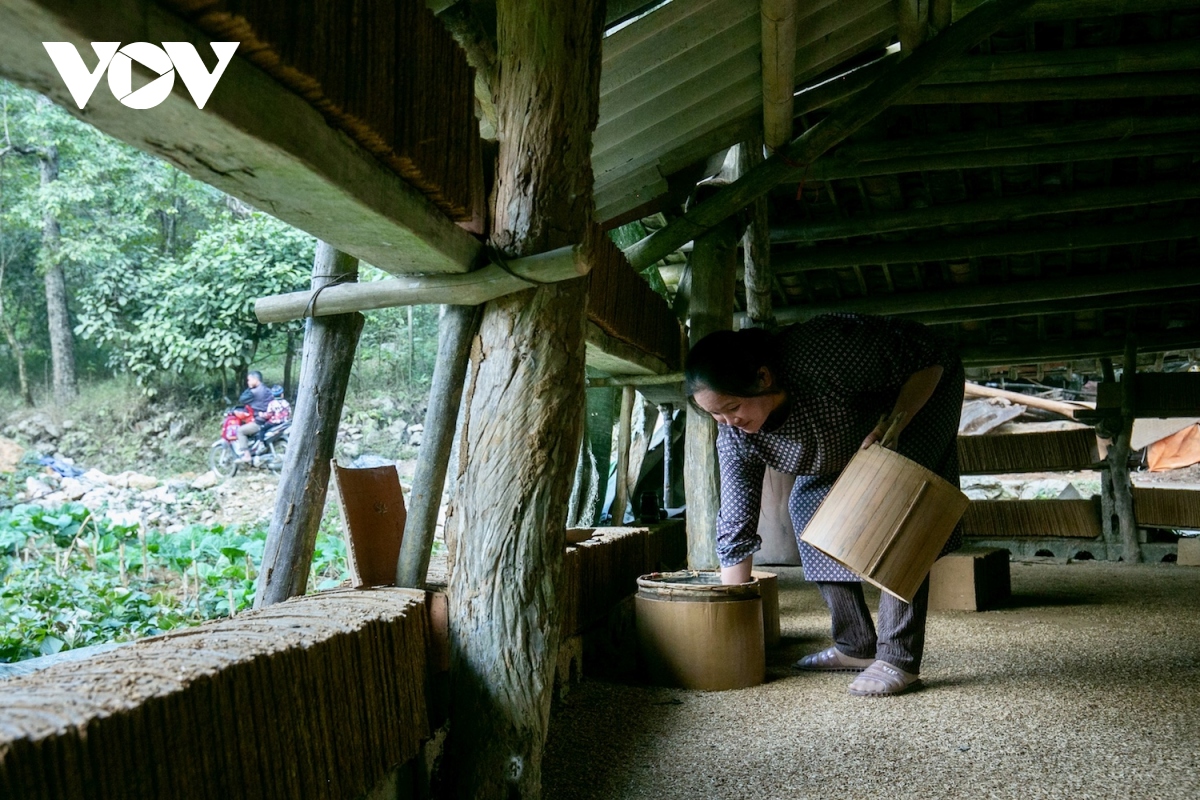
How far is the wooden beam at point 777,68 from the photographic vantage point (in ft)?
10.9

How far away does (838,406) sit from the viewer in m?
3.02

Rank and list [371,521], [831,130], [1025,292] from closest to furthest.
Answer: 1. [371,521]
2. [831,130]
3. [1025,292]

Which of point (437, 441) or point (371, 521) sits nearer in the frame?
point (437, 441)

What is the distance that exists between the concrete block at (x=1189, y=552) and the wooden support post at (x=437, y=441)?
7.01 meters

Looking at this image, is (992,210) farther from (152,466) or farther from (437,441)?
(152,466)

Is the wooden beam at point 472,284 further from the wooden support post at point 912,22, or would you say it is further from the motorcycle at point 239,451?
the motorcycle at point 239,451

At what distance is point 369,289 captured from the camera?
2.21 metres

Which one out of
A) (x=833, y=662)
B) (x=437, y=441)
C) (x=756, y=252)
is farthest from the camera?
(x=756, y=252)

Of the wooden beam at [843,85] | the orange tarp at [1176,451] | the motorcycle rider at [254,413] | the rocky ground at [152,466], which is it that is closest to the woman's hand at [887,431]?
the wooden beam at [843,85]

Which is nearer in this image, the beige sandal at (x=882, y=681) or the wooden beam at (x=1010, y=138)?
the beige sandal at (x=882, y=681)

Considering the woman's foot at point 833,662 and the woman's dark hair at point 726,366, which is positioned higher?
the woman's dark hair at point 726,366

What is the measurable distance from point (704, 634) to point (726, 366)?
95 cm

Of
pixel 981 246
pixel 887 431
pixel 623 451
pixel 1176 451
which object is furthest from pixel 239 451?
pixel 1176 451

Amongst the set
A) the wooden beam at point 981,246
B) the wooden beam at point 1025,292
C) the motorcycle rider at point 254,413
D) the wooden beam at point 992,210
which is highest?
the wooden beam at point 992,210
